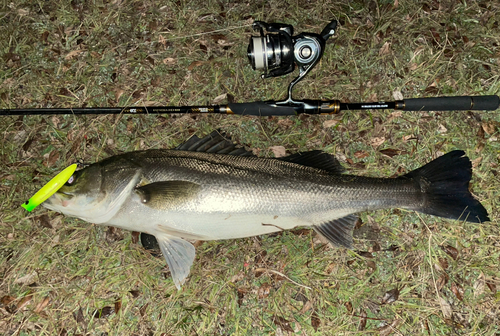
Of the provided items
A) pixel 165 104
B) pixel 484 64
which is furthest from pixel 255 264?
pixel 484 64

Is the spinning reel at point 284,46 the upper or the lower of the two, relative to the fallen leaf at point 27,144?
upper

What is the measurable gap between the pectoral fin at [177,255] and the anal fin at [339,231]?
4.61ft

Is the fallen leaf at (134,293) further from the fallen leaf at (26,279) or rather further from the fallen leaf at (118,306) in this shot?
the fallen leaf at (26,279)

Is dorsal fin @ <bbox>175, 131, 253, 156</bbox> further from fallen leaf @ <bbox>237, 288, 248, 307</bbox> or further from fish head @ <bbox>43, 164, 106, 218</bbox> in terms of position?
fallen leaf @ <bbox>237, 288, 248, 307</bbox>

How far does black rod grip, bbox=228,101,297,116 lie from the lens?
3564 mm

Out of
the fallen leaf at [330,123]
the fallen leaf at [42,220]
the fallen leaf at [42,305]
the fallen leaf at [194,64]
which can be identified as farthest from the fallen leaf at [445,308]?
the fallen leaf at [42,220]

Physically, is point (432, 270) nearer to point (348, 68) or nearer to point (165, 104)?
point (348, 68)

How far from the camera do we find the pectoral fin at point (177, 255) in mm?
3389

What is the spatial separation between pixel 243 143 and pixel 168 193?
1241 millimetres

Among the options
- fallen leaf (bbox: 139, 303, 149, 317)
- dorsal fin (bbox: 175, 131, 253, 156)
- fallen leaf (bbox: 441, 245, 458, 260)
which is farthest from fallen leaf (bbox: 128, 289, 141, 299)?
fallen leaf (bbox: 441, 245, 458, 260)

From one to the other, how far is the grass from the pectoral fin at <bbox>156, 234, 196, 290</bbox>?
0.94ft

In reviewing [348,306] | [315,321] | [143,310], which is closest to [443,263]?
[348,306]

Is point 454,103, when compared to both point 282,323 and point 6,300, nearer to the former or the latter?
point 282,323

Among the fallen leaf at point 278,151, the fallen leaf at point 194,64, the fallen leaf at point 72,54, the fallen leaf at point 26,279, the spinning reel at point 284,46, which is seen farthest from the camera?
the fallen leaf at point 72,54
